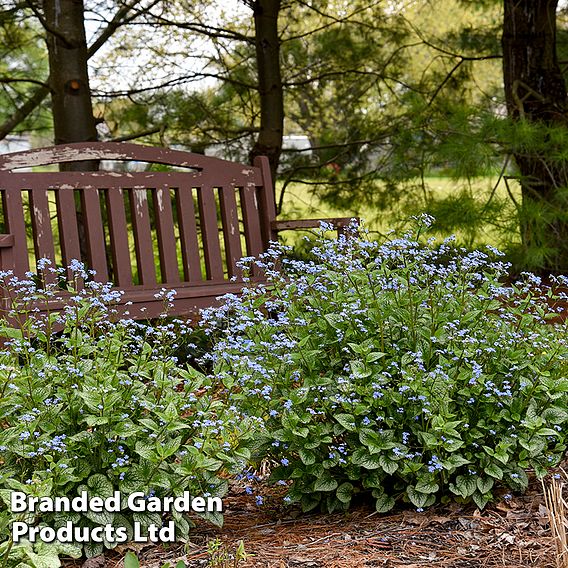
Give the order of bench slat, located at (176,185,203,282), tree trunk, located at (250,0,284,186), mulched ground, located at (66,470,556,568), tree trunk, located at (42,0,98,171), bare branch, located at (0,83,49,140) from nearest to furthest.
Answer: mulched ground, located at (66,470,556,568)
bench slat, located at (176,185,203,282)
tree trunk, located at (42,0,98,171)
tree trunk, located at (250,0,284,186)
bare branch, located at (0,83,49,140)

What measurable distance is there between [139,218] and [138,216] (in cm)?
1

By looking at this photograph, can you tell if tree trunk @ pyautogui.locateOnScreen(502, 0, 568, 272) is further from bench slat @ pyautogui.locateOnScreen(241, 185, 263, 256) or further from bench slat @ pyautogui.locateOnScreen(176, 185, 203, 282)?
bench slat @ pyautogui.locateOnScreen(176, 185, 203, 282)

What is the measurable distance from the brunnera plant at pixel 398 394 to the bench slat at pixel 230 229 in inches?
76.1

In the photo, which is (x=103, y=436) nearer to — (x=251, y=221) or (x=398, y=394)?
(x=398, y=394)

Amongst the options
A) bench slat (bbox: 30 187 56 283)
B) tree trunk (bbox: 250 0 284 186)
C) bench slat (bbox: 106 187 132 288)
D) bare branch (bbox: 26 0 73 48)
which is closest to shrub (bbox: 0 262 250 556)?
bench slat (bbox: 30 187 56 283)

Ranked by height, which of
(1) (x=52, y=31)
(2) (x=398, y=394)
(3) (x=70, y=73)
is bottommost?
(2) (x=398, y=394)

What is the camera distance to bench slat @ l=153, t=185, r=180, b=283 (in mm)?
4301

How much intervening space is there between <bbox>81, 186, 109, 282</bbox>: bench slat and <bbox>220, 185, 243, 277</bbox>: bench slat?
70 cm

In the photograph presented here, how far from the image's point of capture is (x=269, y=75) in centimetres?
586

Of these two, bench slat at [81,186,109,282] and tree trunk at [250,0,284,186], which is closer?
bench slat at [81,186,109,282]

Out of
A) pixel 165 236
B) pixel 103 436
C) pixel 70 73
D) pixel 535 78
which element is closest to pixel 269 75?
pixel 70 73

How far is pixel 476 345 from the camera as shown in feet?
7.93

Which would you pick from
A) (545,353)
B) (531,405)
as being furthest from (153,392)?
(545,353)

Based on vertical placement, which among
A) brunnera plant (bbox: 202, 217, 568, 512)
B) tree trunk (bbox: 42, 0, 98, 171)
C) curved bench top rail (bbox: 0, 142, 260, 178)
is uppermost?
tree trunk (bbox: 42, 0, 98, 171)
